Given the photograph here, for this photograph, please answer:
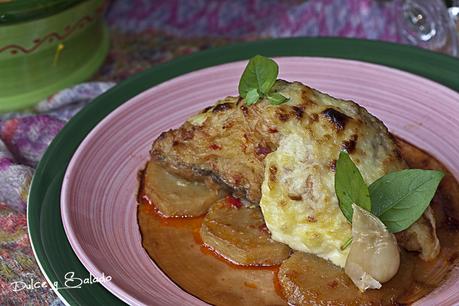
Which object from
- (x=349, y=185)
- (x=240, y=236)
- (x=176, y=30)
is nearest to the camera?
(x=349, y=185)

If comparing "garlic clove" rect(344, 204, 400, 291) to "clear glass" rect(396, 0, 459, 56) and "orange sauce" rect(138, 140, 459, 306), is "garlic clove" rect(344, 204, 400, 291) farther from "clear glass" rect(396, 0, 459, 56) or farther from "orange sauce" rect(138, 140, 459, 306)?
"clear glass" rect(396, 0, 459, 56)

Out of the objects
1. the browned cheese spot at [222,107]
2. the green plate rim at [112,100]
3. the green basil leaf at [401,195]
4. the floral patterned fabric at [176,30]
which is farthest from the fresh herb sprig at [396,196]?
the floral patterned fabric at [176,30]

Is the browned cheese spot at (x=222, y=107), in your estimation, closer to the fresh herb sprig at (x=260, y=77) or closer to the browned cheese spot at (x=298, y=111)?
the fresh herb sprig at (x=260, y=77)

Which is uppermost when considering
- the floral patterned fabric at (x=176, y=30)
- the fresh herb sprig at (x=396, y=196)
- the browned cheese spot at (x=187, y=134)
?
the fresh herb sprig at (x=396, y=196)

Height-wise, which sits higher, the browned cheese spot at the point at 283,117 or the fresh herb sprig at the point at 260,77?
the fresh herb sprig at the point at 260,77

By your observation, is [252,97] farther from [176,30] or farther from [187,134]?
[176,30]

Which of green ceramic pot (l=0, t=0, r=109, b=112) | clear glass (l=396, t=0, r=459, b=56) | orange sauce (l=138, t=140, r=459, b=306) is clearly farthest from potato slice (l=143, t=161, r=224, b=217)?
clear glass (l=396, t=0, r=459, b=56)

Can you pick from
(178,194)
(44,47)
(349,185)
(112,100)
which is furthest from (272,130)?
(44,47)
